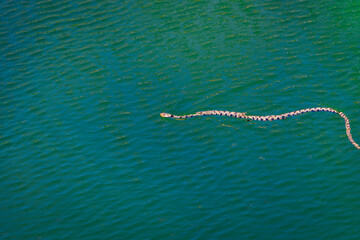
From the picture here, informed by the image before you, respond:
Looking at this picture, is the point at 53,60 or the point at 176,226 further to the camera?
the point at 53,60

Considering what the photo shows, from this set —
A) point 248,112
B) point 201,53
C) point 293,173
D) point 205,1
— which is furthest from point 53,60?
point 293,173

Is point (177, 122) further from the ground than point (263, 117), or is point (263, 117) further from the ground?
point (177, 122)

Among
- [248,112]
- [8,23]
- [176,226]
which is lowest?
[176,226]

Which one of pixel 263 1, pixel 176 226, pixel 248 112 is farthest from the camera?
pixel 263 1

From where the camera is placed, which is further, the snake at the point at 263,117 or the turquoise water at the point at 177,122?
the snake at the point at 263,117

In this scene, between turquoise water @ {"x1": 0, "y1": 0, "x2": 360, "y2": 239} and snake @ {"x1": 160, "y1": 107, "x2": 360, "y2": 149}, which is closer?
turquoise water @ {"x1": 0, "y1": 0, "x2": 360, "y2": 239}

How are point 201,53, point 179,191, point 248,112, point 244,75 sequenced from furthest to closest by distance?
point 201,53
point 244,75
point 248,112
point 179,191

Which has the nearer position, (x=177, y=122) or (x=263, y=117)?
(x=263, y=117)

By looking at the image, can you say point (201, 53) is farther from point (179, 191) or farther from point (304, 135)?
point (179, 191)
